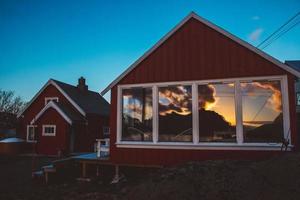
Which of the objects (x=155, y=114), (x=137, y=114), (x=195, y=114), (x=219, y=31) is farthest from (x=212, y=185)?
(x=219, y=31)

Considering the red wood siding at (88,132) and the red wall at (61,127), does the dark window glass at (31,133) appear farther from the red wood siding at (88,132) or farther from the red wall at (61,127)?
the red wood siding at (88,132)

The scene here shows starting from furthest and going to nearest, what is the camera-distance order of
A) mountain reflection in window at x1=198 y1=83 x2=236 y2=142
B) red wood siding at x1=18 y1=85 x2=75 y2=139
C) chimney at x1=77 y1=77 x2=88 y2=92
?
1. chimney at x1=77 y1=77 x2=88 y2=92
2. red wood siding at x1=18 y1=85 x2=75 y2=139
3. mountain reflection in window at x1=198 y1=83 x2=236 y2=142

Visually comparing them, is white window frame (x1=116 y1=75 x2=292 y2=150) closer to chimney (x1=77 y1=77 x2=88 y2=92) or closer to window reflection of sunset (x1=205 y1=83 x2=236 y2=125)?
window reflection of sunset (x1=205 y1=83 x2=236 y2=125)

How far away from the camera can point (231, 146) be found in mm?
7148

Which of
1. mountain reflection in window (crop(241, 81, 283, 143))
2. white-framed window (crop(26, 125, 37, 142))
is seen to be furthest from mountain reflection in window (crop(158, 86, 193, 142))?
white-framed window (crop(26, 125, 37, 142))

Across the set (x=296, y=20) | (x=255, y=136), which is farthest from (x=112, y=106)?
(x=296, y=20)

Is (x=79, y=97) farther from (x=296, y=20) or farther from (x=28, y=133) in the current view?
(x=296, y=20)

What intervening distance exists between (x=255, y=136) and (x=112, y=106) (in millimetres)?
5017

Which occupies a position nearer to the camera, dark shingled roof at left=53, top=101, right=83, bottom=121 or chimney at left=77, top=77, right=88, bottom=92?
dark shingled roof at left=53, top=101, right=83, bottom=121

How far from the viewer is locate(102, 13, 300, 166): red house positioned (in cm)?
703

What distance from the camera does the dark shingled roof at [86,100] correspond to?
21.0 m

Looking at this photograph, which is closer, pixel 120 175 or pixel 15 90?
pixel 120 175

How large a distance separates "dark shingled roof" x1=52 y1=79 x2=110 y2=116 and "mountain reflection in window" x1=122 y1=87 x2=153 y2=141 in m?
12.7

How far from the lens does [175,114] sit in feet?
26.0
